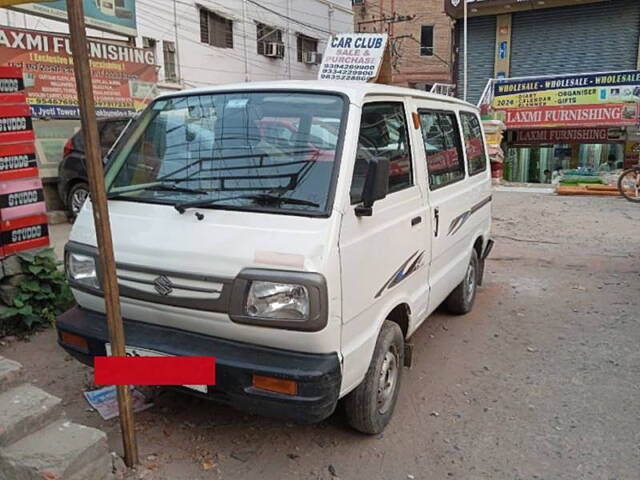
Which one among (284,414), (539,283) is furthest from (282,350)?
(539,283)

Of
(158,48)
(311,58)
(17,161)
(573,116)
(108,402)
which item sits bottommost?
(108,402)

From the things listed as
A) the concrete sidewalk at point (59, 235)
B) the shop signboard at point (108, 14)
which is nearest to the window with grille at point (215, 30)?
the shop signboard at point (108, 14)

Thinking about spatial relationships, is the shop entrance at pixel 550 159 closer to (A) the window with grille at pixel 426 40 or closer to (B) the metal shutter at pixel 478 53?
(B) the metal shutter at pixel 478 53

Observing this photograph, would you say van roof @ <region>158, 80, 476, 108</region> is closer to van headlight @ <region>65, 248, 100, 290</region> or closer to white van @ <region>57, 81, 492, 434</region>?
white van @ <region>57, 81, 492, 434</region>

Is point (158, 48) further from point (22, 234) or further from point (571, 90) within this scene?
point (22, 234)

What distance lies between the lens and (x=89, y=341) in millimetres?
2850

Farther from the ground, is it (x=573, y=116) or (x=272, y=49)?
(x=272, y=49)

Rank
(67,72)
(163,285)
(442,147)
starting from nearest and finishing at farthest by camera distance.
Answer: (163,285) → (442,147) → (67,72)

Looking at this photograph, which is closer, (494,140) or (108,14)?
(108,14)

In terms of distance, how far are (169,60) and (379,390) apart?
1618 centimetres

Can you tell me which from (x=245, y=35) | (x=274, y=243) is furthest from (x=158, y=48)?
(x=274, y=243)

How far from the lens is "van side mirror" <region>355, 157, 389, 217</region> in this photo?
8.68ft

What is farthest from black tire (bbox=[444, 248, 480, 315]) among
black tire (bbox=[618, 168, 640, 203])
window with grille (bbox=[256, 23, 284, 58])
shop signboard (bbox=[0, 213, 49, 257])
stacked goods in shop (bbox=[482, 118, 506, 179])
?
window with grille (bbox=[256, 23, 284, 58])

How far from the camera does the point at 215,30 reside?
752 inches
